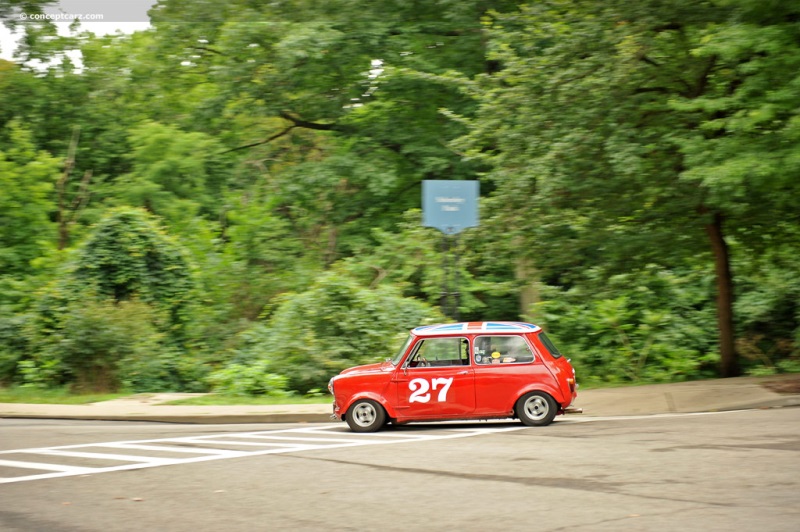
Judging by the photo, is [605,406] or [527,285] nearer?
[605,406]

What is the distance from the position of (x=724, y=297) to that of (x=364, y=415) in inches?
363

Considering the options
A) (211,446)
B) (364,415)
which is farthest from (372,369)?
(211,446)

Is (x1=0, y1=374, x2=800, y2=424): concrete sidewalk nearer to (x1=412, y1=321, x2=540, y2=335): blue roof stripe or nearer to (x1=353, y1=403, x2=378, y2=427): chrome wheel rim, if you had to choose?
(x1=353, y1=403, x2=378, y2=427): chrome wheel rim

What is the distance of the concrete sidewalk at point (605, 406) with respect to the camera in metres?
15.4

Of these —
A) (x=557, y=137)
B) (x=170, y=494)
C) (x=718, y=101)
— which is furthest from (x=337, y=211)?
(x=170, y=494)

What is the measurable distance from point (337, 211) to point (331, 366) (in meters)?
11.4

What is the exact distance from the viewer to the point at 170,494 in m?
9.23

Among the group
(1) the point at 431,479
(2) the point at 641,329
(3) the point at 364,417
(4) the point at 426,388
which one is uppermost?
(2) the point at 641,329

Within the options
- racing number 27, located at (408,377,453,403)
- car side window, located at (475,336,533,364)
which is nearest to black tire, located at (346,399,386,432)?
racing number 27, located at (408,377,453,403)

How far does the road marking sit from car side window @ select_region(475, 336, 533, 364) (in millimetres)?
1023

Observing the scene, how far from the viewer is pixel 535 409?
45.2 ft

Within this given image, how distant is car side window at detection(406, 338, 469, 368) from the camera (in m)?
13.9

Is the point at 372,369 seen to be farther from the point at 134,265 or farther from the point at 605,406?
the point at 134,265

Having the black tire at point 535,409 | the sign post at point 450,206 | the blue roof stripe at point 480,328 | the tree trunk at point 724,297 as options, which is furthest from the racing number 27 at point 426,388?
the tree trunk at point 724,297
